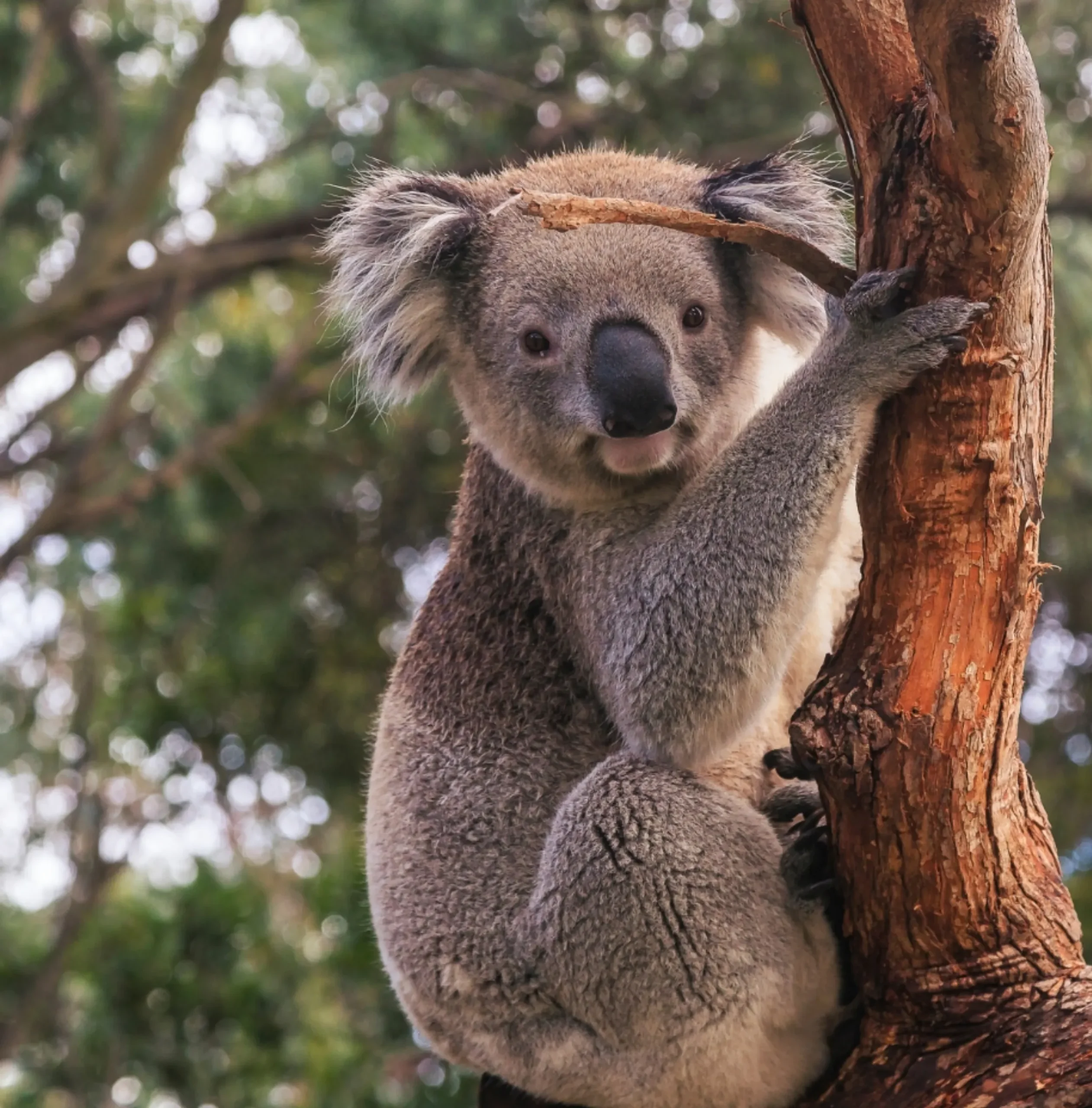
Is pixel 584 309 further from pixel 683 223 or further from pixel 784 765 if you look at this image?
pixel 784 765

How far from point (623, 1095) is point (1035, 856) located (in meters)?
1.09

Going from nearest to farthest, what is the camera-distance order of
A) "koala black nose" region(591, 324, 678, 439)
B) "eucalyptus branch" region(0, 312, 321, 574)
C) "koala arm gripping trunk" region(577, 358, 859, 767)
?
"koala arm gripping trunk" region(577, 358, 859, 767)
"koala black nose" region(591, 324, 678, 439)
"eucalyptus branch" region(0, 312, 321, 574)

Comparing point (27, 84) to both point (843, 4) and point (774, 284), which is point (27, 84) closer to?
point (774, 284)

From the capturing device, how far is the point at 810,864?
3143mm

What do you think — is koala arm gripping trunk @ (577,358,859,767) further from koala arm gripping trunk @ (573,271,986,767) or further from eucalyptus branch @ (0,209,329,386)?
eucalyptus branch @ (0,209,329,386)

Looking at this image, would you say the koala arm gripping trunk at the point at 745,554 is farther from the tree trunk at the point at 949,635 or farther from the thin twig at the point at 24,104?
the thin twig at the point at 24,104

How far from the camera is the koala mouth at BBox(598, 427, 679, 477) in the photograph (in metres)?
3.35

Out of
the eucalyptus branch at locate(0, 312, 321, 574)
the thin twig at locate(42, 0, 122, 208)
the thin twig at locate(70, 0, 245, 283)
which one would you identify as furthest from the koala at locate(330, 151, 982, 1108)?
the thin twig at locate(42, 0, 122, 208)

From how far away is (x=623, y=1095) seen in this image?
10.7 feet

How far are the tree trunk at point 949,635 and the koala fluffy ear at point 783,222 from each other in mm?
837

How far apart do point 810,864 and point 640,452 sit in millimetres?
1019

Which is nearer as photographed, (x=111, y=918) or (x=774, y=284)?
(x=774, y=284)

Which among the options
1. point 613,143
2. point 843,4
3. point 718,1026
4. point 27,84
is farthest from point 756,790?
point 27,84

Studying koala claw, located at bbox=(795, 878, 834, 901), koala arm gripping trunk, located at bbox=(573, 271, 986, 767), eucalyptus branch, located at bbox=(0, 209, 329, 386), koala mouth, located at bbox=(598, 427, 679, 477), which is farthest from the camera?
eucalyptus branch, located at bbox=(0, 209, 329, 386)
